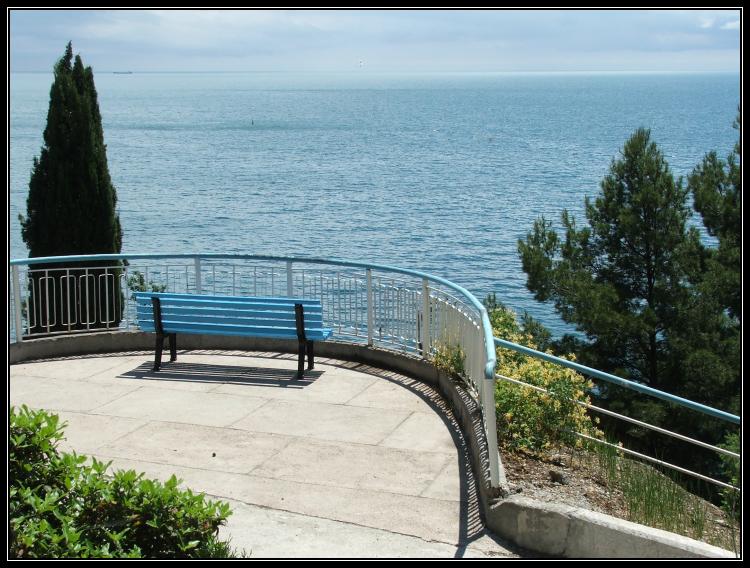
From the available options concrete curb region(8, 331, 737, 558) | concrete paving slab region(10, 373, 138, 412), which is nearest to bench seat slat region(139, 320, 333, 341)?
concrete paving slab region(10, 373, 138, 412)

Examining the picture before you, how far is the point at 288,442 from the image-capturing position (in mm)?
8109

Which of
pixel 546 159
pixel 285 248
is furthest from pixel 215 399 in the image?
pixel 546 159

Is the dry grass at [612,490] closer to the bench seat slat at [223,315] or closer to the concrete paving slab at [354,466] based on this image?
the concrete paving slab at [354,466]

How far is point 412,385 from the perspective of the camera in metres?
9.77

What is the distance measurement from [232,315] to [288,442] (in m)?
2.63

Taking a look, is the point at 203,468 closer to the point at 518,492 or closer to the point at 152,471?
the point at 152,471

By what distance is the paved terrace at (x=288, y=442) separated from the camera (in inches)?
251

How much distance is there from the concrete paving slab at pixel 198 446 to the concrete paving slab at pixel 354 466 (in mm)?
186

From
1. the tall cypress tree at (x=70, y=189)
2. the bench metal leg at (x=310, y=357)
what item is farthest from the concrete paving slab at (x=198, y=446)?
the tall cypress tree at (x=70, y=189)

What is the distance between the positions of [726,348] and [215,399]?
22.8 m

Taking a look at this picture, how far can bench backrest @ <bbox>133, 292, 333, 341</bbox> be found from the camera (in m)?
10.1

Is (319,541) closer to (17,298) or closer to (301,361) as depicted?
(301,361)

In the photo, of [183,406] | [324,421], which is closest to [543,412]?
[324,421]

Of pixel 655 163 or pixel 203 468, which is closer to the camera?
pixel 203 468
